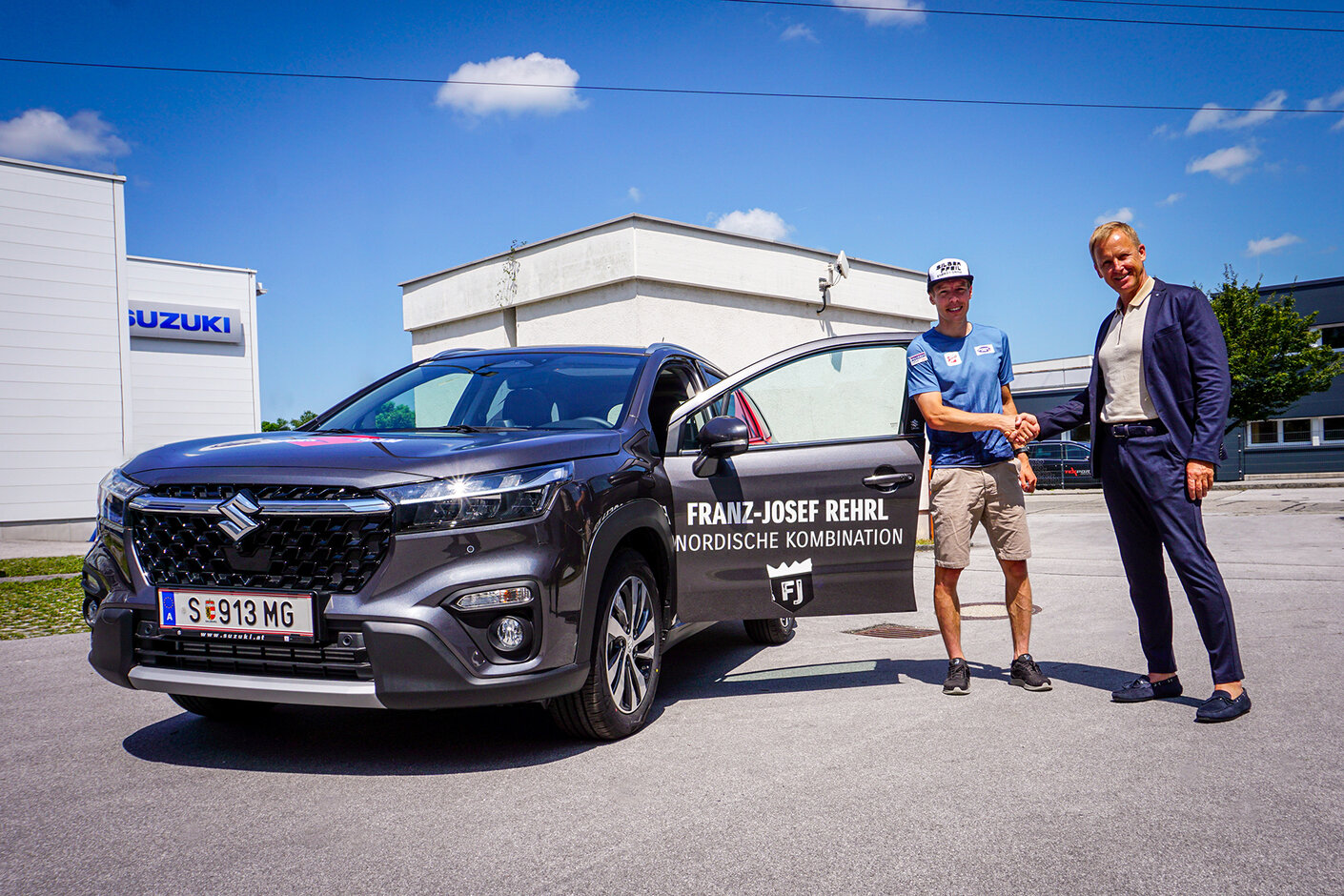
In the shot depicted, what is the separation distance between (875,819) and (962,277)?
9.16 ft

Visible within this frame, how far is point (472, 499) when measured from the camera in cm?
341

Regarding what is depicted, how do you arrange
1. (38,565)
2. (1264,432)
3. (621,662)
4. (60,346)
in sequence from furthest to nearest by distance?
(1264,432) < (60,346) < (38,565) < (621,662)

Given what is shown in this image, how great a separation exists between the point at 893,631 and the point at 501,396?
137 inches

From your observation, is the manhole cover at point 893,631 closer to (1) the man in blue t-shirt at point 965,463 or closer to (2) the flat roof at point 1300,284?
(1) the man in blue t-shirt at point 965,463

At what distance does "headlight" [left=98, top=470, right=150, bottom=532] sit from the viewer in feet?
11.9

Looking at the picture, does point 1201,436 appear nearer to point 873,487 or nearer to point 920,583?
point 873,487

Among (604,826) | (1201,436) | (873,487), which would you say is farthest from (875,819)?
(1201,436)

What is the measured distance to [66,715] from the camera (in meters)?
4.62

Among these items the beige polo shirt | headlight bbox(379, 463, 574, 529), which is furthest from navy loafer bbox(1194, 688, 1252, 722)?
headlight bbox(379, 463, 574, 529)

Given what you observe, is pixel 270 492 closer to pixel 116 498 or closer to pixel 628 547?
pixel 116 498

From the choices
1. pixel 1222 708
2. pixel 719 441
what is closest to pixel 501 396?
pixel 719 441

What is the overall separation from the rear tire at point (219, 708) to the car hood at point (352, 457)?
1.14 meters

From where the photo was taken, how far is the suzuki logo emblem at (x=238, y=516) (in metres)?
3.36

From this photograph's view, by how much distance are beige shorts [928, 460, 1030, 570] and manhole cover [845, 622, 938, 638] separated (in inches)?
73.7
